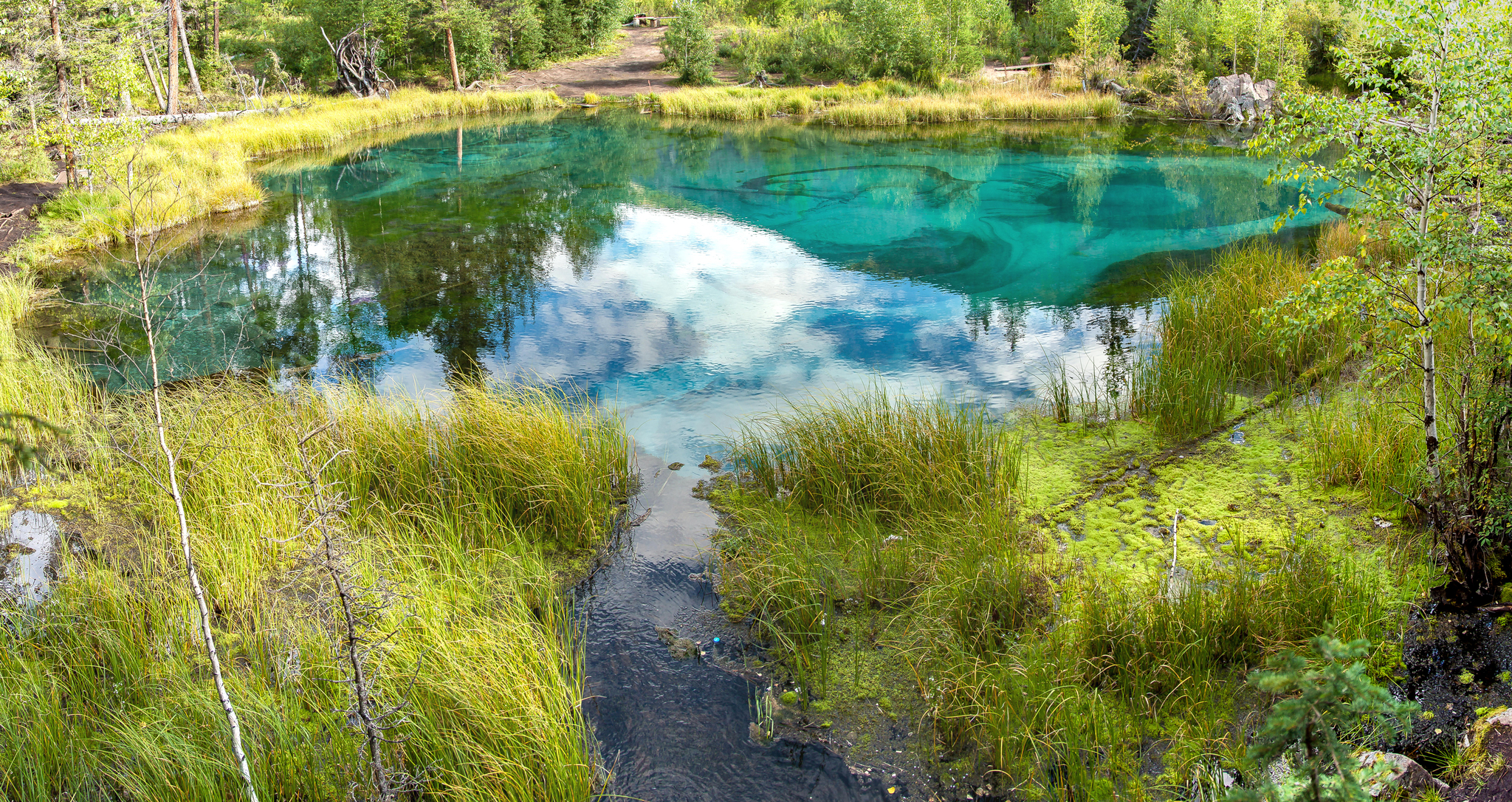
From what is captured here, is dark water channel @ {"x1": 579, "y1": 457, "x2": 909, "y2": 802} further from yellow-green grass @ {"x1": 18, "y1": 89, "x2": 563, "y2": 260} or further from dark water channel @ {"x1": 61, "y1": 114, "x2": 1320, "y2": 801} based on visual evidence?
yellow-green grass @ {"x1": 18, "y1": 89, "x2": 563, "y2": 260}

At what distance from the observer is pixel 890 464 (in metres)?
5.15

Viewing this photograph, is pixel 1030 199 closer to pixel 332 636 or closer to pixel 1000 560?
pixel 1000 560

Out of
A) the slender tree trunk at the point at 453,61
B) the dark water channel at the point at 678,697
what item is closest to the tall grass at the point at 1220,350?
the dark water channel at the point at 678,697

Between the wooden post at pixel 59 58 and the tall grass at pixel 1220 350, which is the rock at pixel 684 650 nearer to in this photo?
the tall grass at pixel 1220 350

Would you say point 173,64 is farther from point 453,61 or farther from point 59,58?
point 59,58

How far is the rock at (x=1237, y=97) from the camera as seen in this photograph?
23312mm

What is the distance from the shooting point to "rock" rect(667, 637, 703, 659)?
4.19 metres

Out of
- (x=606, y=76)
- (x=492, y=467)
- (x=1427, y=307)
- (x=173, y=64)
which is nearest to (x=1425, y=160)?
(x=1427, y=307)

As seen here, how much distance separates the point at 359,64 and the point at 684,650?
3124 centimetres

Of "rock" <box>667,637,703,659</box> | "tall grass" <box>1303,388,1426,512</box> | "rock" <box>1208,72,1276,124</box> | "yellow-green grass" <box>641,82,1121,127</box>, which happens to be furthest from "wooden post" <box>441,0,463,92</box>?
"tall grass" <box>1303,388,1426,512</box>

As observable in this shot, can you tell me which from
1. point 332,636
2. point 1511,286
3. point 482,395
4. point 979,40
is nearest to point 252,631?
point 332,636

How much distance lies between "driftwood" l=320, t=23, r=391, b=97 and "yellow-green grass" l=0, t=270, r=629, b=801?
26.4 metres

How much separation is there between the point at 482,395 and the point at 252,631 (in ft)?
6.51

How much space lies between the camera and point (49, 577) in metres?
4.73
